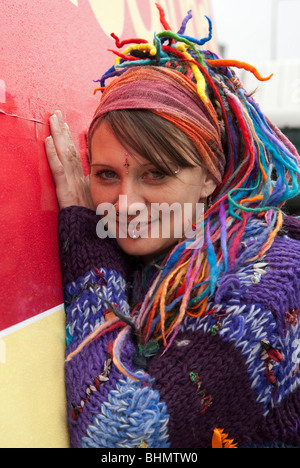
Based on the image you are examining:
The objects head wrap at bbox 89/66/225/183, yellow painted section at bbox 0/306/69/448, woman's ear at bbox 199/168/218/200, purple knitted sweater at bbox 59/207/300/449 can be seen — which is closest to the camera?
yellow painted section at bbox 0/306/69/448

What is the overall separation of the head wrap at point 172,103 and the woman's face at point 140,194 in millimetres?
50

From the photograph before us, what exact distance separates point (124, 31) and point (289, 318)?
1093 mm

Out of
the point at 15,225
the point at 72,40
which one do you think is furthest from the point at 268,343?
the point at 72,40

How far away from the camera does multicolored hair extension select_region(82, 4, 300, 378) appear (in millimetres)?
1064

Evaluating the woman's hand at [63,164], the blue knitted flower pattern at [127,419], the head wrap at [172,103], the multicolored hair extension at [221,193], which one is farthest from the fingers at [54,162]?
the blue knitted flower pattern at [127,419]

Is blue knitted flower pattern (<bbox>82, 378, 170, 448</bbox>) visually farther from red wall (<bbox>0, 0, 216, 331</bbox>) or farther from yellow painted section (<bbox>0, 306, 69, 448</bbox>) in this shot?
red wall (<bbox>0, 0, 216, 331</bbox>)

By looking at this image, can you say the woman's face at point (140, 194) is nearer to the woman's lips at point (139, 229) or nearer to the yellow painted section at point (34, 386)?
the woman's lips at point (139, 229)

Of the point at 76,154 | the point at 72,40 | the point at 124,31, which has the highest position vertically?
the point at 124,31

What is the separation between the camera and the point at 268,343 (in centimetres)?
103

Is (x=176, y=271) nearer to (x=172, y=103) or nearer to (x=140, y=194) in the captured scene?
(x=140, y=194)

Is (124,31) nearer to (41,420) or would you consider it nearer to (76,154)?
(76,154)

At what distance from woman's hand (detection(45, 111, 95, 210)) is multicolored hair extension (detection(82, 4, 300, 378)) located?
0.72 feet

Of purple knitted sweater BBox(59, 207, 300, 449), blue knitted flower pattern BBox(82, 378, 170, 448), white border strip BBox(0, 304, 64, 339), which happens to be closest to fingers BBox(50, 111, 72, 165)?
purple knitted sweater BBox(59, 207, 300, 449)

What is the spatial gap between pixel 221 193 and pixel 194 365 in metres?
0.45
